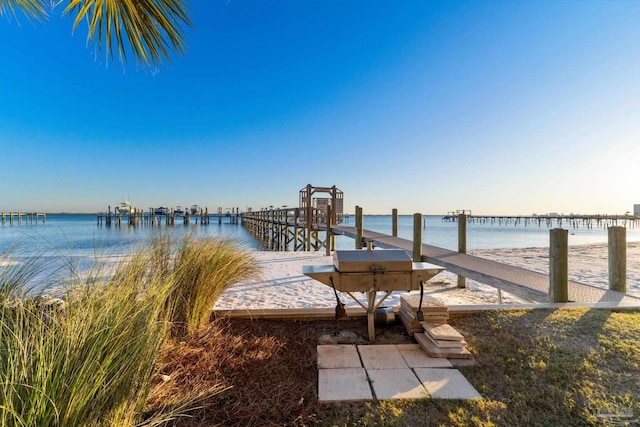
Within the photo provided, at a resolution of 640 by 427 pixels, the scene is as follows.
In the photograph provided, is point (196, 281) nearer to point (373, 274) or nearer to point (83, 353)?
point (83, 353)

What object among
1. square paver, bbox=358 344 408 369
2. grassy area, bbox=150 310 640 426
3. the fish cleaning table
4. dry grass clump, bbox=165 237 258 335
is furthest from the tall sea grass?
square paver, bbox=358 344 408 369

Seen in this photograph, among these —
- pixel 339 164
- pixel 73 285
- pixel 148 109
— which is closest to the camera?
pixel 73 285

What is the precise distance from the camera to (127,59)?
2822 mm

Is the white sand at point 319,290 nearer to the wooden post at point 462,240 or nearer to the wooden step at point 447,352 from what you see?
the wooden post at point 462,240

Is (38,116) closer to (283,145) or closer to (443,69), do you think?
(283,145)

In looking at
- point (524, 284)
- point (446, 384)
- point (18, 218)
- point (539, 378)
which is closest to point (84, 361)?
point (446, 384)

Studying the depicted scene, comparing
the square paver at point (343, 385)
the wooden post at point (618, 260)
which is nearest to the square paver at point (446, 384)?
the square paver at point (343, 385)

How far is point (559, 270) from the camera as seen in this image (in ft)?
10.4

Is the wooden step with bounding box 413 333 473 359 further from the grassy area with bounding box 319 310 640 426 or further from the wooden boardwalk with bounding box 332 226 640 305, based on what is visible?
the wooden boardwalk with bounding box 332 226 640 305

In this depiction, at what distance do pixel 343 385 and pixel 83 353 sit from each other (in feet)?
4.49

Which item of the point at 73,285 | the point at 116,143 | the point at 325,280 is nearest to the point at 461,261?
the point at 325,280

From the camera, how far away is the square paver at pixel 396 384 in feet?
5.13

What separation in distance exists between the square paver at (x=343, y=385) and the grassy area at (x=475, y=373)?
58mm

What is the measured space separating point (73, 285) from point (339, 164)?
20.4 metres
